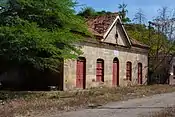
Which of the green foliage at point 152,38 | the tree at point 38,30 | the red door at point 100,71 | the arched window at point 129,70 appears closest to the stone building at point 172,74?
the green foliage at point 152,38

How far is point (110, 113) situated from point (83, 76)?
1678 centimetres

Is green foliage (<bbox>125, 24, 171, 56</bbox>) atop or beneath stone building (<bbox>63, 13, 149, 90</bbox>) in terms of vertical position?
atop

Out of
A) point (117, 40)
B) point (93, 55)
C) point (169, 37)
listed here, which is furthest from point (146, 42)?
point (93, 55)

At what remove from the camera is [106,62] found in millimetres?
35406

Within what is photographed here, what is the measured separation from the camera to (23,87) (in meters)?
31.4

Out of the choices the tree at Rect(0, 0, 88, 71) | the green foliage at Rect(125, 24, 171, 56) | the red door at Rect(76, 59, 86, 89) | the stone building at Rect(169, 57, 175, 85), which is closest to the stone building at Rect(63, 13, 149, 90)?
the red door at Rect(76, 59, 86, 89)

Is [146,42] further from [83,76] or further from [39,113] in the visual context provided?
[39,113]

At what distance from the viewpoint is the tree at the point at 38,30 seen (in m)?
19.7

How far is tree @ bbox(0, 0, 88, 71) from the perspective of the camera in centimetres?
1972

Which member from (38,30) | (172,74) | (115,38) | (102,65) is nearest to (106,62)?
(102,65)

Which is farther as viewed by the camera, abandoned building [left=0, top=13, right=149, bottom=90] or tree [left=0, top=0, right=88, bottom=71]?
abandoned building [left=0, top=13, right=149, bottom=90]

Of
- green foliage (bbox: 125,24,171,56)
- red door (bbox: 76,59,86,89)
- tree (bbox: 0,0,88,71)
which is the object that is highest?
green foliage (bbox: 125,24,171,56)

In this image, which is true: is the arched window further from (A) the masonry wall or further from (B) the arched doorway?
(B) the arched doorway

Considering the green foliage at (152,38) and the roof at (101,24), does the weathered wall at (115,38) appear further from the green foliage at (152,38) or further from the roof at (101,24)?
the green foliage at (152,38)
